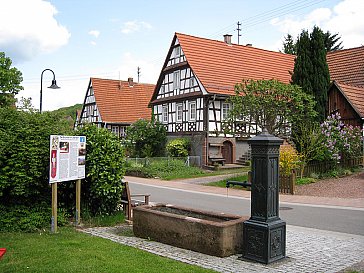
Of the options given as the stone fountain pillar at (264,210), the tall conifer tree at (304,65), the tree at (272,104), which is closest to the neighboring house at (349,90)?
the tall conifer tree at (304,65)

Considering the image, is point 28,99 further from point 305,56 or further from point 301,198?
point 305,56

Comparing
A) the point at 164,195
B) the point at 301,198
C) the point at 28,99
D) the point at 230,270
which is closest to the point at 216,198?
the point at 164,195

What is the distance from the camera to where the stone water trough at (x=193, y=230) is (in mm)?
7770

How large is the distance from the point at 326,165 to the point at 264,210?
16.7 m

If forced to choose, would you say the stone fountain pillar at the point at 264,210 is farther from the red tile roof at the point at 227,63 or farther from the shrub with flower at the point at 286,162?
the red tile roof at the point at 227,63

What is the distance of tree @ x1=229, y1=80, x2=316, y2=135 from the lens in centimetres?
2181

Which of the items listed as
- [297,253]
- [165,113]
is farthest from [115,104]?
[297,253]

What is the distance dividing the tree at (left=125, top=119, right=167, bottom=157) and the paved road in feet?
42.7

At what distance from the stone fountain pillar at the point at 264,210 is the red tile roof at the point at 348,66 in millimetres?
27075

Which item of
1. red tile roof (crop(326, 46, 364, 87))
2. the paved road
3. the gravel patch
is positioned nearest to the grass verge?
the paved road

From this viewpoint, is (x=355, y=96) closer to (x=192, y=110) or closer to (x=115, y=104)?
(x=192, y=110)

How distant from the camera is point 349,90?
27969 millimetres

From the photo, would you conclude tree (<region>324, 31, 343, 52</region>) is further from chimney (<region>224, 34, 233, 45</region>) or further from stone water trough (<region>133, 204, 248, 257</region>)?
stone water trough (<region>133, 204, 248, 257</region>)

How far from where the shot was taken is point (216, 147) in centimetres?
3058
